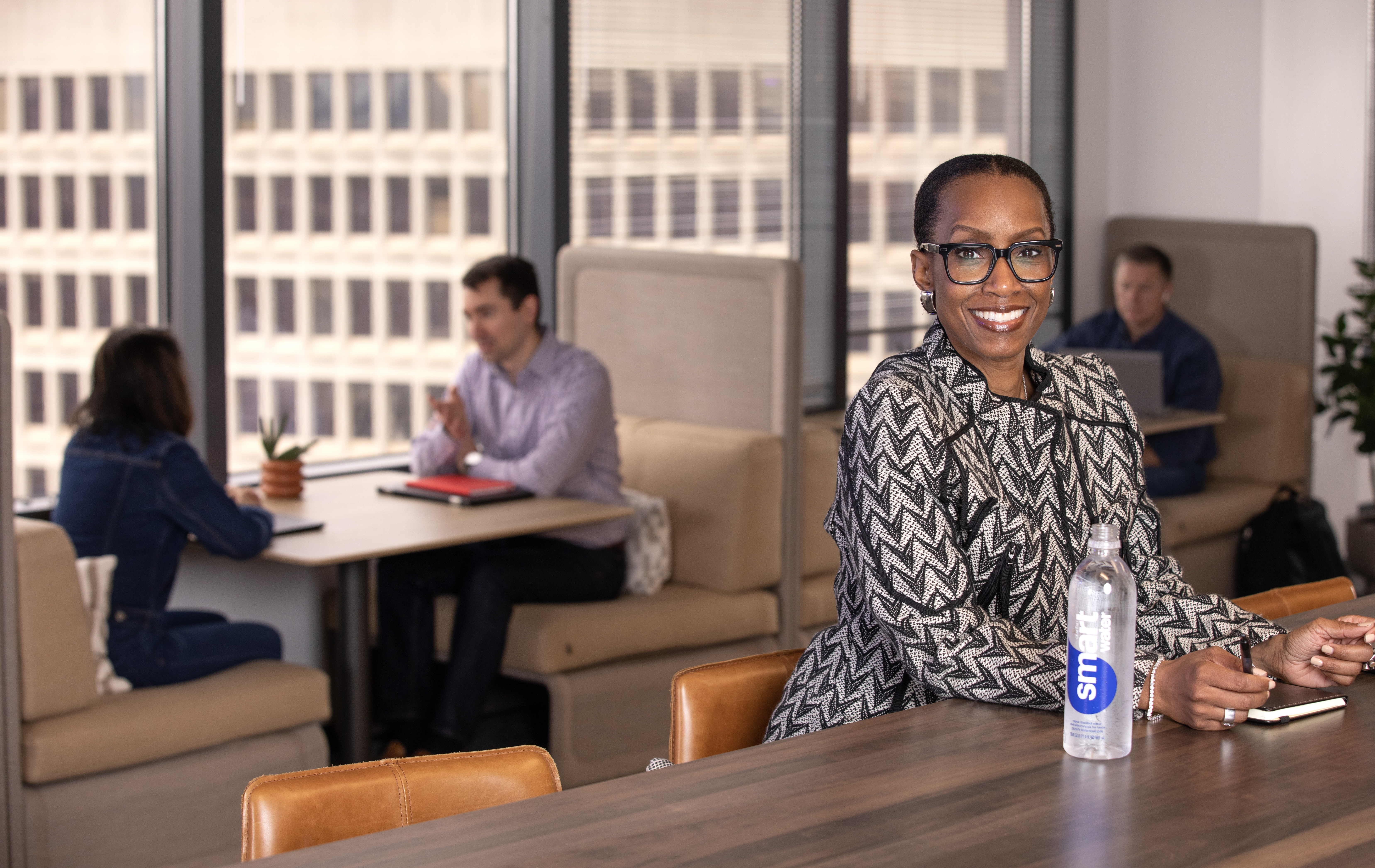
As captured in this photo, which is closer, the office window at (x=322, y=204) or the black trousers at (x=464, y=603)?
the black trousers at (x=464, y=603)

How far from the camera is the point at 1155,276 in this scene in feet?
19.0

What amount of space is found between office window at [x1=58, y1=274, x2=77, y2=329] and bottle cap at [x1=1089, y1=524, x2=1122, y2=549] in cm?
340

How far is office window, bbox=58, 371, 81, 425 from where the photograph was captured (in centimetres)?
429

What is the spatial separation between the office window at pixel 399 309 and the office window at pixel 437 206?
0.19 meters

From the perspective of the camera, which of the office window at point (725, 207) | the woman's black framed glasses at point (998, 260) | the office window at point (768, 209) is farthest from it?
the office window at point (768, 209)

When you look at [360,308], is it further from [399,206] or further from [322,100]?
[322,100]

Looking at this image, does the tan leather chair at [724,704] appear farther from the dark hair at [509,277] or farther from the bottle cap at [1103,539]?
the dark hair at [509,277]

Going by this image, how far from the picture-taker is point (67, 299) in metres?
4.25

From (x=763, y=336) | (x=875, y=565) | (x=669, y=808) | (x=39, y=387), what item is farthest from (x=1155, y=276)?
(x=669, y=808)

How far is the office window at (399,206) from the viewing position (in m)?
4.89

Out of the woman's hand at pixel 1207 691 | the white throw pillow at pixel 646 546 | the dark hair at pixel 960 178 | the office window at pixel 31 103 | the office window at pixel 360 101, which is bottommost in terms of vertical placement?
the white throw pillow at pixel 646 546

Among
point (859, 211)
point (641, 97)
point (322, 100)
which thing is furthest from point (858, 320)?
point (322, 100)

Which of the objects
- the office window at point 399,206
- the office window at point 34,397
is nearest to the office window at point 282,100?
the office window at point 399,206

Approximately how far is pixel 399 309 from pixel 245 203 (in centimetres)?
61
